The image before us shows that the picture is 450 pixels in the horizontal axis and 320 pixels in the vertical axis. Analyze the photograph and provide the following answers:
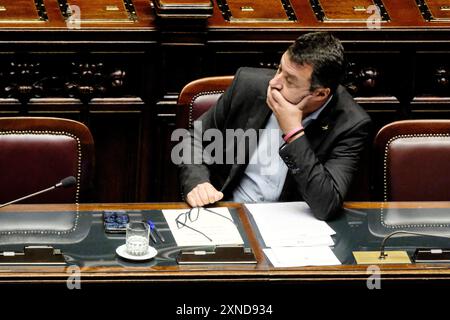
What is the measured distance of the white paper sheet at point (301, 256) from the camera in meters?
2.64

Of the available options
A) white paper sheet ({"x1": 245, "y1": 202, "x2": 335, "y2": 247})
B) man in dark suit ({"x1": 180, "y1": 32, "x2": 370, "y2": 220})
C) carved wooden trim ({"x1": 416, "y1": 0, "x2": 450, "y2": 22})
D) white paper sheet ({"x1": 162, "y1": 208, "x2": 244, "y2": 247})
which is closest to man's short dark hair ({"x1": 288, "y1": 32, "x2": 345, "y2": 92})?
man in dark suit ({"x1": 180, "y1": 32, "x2": 370, "y2": 220})

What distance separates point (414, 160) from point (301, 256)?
0.74m

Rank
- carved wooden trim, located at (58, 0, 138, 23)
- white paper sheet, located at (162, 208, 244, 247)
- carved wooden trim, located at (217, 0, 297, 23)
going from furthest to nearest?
carved wooden trim, located at (217, 0, 297, 23) → carved wooden trim, located at (58, 0, 138, 23) → white paper sheet, located at (162, 208, 244, 247)

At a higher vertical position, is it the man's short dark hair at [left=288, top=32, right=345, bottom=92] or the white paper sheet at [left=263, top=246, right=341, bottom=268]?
the man's short dark hair at [left=288, top=32, right=345, bottom=92]

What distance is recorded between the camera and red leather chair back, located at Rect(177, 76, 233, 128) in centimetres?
333

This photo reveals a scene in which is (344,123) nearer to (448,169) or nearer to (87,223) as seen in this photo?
(448,169)

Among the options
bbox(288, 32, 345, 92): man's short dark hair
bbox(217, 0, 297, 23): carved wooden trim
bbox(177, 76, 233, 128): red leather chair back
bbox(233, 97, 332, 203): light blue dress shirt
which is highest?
bbox(288, 32, 345, 92): man's short dark hair

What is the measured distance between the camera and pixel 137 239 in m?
2.63

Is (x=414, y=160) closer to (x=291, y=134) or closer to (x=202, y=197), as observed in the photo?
(x=291, y=134)

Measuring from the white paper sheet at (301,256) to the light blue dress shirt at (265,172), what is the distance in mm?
566

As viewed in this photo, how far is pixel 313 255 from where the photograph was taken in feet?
8.85

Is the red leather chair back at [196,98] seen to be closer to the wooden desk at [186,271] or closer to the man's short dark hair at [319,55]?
the man's short dark hair at [319,55]

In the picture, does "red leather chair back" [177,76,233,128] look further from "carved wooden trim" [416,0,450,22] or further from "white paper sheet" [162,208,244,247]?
"carved wooden trim" [416,0,450,22]
